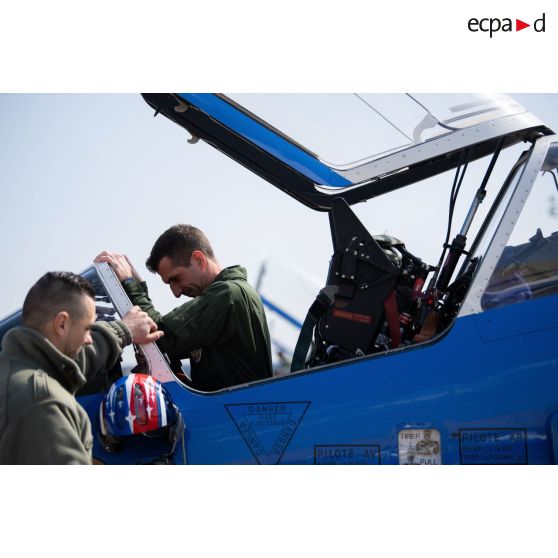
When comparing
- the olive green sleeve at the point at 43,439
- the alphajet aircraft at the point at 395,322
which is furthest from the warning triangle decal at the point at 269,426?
the olive green sleeve at the point at 43,439

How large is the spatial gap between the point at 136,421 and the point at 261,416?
1.87ft

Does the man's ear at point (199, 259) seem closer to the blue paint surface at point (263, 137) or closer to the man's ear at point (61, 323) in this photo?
the blue paint surface at point (263, 137)

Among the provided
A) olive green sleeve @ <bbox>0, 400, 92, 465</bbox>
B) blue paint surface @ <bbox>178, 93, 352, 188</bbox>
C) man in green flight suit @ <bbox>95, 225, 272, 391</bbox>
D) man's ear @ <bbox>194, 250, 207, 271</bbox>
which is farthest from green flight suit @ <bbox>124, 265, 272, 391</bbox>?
olive green sleeve @ <bbox>0, 400, 92, 465</bbox>

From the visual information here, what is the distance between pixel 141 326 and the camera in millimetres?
3451

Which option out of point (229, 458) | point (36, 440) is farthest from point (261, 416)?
point (36, 440)

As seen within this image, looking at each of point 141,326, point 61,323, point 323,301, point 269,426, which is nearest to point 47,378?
point 61,323

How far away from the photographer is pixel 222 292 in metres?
3.65

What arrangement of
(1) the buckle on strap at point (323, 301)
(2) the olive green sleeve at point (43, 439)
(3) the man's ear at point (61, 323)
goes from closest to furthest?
(2) the olive green sleeve at point (43, 439)
(3) the man's ear at point (61, 323)
(1) the buckle on strap at point (323, 301)

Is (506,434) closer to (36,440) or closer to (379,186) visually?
(379,186)

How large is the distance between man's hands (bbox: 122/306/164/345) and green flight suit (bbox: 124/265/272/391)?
0.07m

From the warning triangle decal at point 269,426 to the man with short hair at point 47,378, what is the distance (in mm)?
940

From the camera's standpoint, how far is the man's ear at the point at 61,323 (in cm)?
255

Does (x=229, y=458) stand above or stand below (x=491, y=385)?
below

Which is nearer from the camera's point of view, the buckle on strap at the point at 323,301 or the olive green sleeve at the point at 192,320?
the olive green sleeve at the point at 192,320
